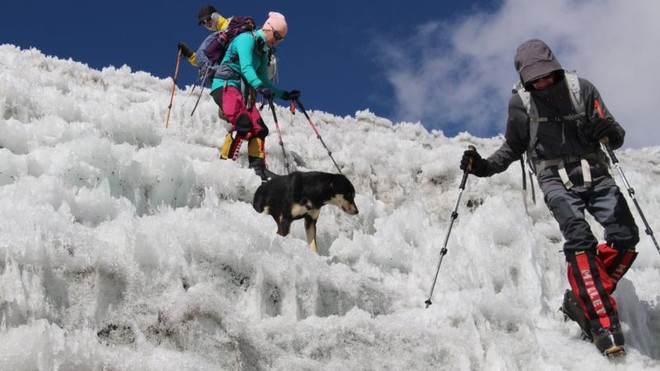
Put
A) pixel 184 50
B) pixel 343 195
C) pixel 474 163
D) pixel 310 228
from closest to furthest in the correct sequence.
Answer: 1. pixel 474 163
2. pixel 310 228
3. pixel 343 195
4. pixel 184 50

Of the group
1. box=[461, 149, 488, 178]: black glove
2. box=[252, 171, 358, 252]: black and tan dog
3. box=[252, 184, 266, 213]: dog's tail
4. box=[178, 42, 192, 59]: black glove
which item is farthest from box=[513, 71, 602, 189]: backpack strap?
box=[178, 42, 192, 59]: black glove

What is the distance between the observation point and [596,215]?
184 inches

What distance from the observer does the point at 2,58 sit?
9.90m

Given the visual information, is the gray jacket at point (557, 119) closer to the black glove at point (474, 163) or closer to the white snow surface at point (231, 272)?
the black glove at point (474, 163)

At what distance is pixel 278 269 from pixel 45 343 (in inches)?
71.7

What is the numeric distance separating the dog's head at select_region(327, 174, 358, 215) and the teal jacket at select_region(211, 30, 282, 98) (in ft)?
5.64

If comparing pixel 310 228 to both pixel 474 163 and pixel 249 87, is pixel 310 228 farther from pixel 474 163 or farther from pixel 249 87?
pixel 249 87

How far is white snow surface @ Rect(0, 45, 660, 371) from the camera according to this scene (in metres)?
3.13

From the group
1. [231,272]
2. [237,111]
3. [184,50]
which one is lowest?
[231,272]

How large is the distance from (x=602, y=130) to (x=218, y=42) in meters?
5.64

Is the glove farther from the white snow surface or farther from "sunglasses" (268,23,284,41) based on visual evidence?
"sunglasses" (268,23,284,41)

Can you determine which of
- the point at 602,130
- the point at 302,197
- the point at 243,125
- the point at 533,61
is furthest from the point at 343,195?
the point at 602,130

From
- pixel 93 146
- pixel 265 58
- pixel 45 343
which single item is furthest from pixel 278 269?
pixel 265 58

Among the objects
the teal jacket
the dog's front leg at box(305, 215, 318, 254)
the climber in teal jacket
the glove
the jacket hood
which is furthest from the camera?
the teal jacket
